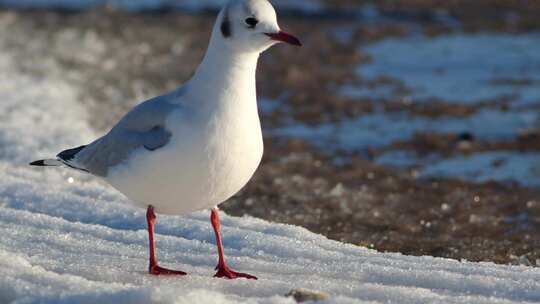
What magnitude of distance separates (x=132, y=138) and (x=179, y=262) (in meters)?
0.68

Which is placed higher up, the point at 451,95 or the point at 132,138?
the point at 451,95

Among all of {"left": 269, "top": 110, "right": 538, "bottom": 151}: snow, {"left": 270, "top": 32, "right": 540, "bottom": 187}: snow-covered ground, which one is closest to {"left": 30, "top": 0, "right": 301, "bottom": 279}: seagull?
{"left": 270, "top": 32, "right": 540, "bottom": 187}: snow-covered ground

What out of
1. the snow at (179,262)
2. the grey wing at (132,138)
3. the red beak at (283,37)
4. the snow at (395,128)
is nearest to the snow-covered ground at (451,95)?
the snow at (395,128)

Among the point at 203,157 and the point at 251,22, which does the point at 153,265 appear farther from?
the point at 251,22

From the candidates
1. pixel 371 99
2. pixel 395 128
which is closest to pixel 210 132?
pixel 395 128

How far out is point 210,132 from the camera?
4.29 m

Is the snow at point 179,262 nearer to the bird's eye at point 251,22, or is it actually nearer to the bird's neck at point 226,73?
the bird's neck at point 226,73

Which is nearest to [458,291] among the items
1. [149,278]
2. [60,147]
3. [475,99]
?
[149,278]

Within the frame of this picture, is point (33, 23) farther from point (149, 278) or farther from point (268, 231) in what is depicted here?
point (149, 278)

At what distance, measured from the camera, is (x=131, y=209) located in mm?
5973

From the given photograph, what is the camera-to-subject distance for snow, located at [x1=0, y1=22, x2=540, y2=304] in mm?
4184

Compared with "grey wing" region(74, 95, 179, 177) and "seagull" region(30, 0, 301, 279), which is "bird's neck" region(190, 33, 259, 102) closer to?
"seagull" region(30, 0, 301, 279)

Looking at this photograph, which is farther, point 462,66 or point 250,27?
point 462,66

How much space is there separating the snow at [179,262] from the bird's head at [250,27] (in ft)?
3.25
